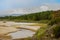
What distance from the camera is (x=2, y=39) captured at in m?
10.1

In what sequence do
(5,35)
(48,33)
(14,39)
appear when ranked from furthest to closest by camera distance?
(5,35) < (14,39) < (48,33)

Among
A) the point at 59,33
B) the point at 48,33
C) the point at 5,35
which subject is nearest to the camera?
the point at 59,33

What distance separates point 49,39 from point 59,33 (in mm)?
502

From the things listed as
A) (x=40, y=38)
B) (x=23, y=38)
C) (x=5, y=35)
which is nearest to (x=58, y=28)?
(x=40, y=38)

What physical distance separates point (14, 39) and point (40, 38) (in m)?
2.79

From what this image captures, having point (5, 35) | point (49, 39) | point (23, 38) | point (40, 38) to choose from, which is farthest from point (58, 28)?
point (5, 35)

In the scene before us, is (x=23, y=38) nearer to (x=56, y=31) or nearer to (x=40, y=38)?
(x=40, y=38)

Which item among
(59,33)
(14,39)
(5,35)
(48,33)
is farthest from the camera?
(5,35)

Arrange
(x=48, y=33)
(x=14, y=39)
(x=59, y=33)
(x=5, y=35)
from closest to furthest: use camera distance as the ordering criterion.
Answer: (x=59, y=33) → (x=48, y=33) → (x=14, y=39) → (x=5, y=35)

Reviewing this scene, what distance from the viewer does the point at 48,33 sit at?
6.98 m

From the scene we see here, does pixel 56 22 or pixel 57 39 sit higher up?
pixel 56 22

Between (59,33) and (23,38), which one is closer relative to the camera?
(59,33)

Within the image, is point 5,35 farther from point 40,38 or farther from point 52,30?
point 52,30

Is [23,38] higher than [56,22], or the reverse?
[56,22]
